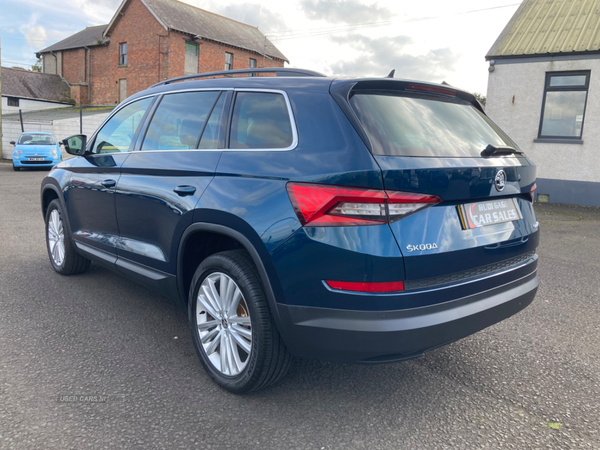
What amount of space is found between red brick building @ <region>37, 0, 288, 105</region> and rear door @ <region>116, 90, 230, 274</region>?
31.7 m

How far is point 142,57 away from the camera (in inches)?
1410

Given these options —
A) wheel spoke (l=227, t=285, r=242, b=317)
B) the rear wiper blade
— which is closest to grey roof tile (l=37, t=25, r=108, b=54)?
wheel spoke (l=227, t=285, r=242, b=317)

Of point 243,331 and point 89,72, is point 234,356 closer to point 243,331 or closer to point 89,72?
point 243,331

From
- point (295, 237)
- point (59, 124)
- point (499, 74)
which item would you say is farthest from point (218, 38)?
point (295, 237)

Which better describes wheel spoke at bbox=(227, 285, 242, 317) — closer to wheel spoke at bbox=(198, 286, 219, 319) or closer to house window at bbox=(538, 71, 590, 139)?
wheel spoke at bbox=(198, 286, 219, 319)

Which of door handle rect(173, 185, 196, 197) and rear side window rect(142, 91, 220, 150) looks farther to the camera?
rear side window rect(142, 91, 220, 150)

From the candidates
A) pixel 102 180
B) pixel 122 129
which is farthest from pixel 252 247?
pixel 122 129

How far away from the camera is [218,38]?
3791 cm

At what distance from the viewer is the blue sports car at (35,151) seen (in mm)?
19719

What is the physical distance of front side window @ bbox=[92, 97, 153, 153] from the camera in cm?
394

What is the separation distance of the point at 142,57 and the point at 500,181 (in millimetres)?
37375

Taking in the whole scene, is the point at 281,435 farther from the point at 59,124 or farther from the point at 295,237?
the point at 59,124

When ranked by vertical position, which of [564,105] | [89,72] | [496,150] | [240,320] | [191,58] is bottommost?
[240,320]

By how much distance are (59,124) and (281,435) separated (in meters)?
30.2
